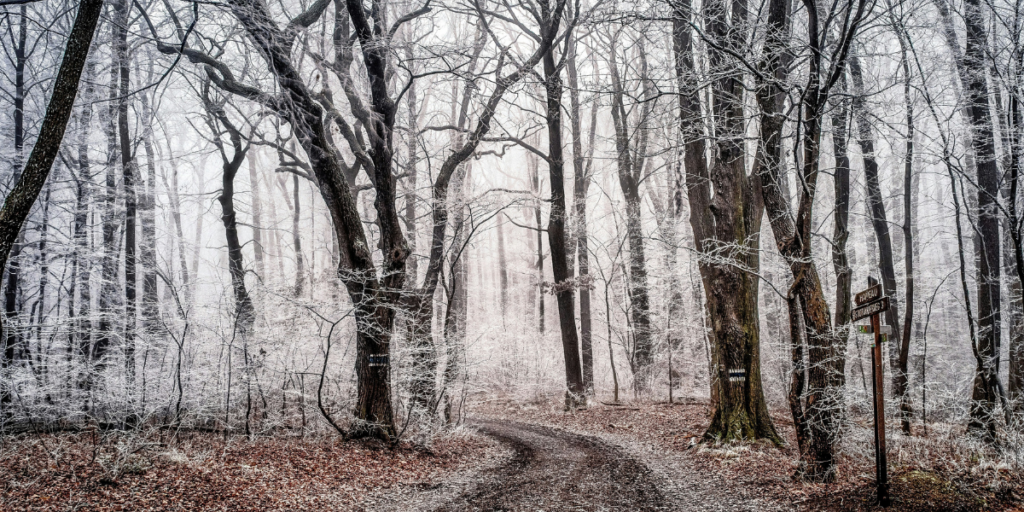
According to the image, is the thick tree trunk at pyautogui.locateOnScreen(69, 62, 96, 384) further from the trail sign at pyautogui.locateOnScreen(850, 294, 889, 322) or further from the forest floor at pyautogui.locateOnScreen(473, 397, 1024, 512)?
the trail sign at pyautogui.locateOnScreen(850, 294, 889, 322)

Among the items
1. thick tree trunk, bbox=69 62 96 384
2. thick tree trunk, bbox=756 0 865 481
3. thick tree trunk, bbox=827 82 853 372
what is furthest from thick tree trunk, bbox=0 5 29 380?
thick tree trunk, bbox=827 82 853 372

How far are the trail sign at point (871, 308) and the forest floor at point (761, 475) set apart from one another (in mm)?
1499

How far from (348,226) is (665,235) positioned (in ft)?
34.7

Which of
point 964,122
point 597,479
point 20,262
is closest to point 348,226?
point 597,479

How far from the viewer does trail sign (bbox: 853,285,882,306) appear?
16.5 feet

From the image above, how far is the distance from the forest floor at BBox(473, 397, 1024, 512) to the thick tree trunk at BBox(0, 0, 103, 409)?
6382 millimetres

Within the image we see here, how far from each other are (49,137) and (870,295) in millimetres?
7238

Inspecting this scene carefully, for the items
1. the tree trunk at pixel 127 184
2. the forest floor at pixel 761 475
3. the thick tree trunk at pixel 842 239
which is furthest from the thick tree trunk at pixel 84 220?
the thick tree trunk at pixel 842 239

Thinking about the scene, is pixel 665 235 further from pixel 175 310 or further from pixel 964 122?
pixel 175 310

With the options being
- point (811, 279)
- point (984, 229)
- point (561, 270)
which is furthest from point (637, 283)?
point (811, 279)

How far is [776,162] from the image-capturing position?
22.4 ft

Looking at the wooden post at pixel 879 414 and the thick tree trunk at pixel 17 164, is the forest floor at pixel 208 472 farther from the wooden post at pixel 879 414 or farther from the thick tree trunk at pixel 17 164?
the wooden post at pixel 879 414

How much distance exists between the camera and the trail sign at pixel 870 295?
5.03m

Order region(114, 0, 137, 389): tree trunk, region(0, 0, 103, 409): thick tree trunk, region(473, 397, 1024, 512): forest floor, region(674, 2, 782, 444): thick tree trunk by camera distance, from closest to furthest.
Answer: region(0, 0, 103, 409): thick tree trunk → region(473, 397, 1024, 512): forest floor → region(674, 2, 782, 444): thick tree trunk → region(114, 0, 137, 389): tree trunk
